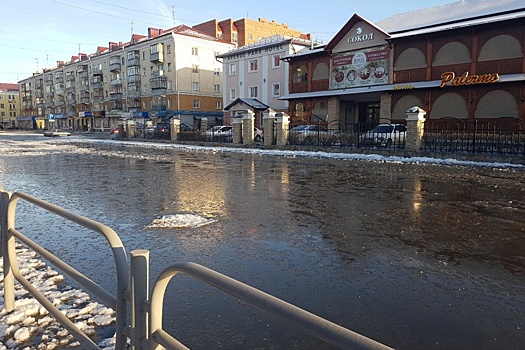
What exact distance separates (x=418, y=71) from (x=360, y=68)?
4807mm

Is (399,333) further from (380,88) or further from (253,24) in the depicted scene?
(253,24)

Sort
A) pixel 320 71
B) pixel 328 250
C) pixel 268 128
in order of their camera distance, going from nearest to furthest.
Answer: pixel 328 250 → pixel 268 128 → pixel 320 71

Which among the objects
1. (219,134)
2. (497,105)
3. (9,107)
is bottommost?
(219,134)

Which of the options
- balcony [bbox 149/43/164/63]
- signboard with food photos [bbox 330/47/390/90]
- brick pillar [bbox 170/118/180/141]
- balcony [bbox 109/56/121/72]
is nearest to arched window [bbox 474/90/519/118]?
signboard with food photos [bbox 330/47/390/90]

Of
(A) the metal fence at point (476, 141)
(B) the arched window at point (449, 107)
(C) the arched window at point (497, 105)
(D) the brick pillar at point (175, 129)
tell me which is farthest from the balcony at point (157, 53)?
(A) the metal fence at point (476, 141)

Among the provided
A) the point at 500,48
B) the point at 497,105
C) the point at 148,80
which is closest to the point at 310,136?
the point at 497,105

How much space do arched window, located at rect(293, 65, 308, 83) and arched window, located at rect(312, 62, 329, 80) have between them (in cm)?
130

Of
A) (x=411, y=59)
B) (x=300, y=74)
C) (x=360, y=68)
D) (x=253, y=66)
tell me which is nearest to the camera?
(x=411, y=59)

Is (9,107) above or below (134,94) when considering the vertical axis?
above

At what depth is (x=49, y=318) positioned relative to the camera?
11.3ft

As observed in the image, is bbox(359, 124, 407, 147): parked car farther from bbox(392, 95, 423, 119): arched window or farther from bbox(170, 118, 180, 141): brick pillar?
bbox(170, 118, 180, 141): brick pillar

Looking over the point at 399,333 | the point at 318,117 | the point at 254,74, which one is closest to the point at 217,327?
the point at 399,333

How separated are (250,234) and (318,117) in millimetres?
29848

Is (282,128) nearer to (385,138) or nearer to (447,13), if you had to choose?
(385,138)
